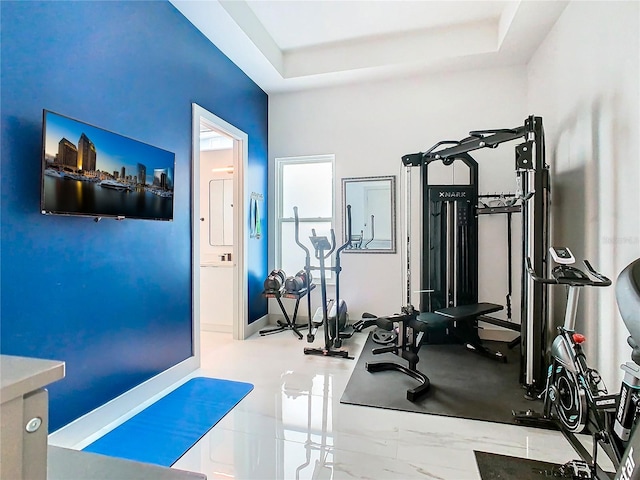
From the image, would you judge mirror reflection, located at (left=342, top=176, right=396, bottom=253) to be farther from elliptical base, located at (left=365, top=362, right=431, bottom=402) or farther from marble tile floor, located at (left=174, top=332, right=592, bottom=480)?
marble tile floor, located at (left=174, top=332, right=592, bottom=480)

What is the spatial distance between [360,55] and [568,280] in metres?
3.51

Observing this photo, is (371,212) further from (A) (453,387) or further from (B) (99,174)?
(B) (99,174)

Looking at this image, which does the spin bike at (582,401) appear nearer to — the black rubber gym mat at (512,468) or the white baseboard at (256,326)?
the black rubber gym mat at (512,468)

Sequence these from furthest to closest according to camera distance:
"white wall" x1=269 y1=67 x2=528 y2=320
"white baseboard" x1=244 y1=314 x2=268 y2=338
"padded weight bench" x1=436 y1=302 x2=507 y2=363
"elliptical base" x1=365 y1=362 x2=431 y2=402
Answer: "white baseboard" x1=244 y1=314 x2=268 y2=338 → "white wall" x1=269 y1=67 x2=528 y2=320 → "padded weight bench" x1=436 y1=302 x2=507 y2=363 → "elliptical base" x1=365 y1=362 x2=431 y2=402

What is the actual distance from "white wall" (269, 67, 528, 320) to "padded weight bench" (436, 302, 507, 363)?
2.09 feet

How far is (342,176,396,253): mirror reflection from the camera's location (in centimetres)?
461

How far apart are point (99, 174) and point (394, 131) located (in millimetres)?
3606

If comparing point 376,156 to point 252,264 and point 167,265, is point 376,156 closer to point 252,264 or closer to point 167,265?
point 252,264

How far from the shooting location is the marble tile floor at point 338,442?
189cm

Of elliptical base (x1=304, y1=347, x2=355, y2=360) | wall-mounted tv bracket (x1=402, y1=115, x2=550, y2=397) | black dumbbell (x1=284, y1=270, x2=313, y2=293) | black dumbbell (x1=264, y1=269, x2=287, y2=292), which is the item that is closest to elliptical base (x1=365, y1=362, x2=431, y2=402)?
elliptical base (x1=304, y1=347, x2=355, y2=360)

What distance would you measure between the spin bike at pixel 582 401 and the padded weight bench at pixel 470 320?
0.99m

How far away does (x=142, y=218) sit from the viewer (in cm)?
252

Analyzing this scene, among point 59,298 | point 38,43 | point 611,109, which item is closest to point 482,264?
point 611,109

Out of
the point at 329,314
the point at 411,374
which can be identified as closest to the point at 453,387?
the point at 411,374
